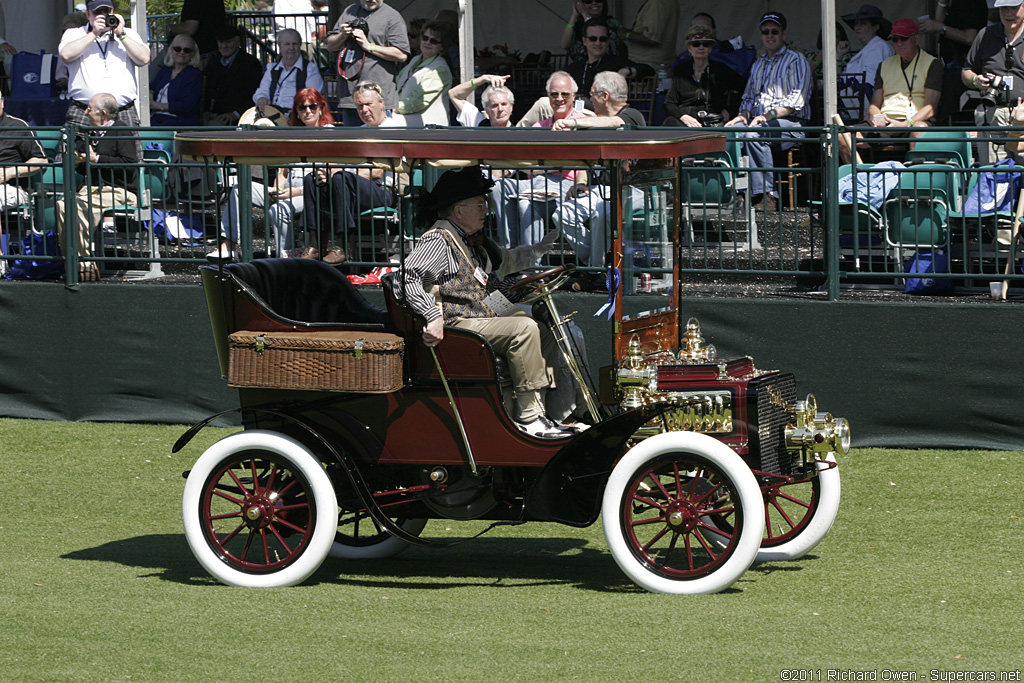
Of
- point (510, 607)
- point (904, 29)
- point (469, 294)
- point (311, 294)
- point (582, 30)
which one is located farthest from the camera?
point (582, 30)

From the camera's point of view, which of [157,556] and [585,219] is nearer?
[157,556]


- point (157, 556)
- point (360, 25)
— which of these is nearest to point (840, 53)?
point (360, 25)

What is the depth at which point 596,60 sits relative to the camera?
12844mm

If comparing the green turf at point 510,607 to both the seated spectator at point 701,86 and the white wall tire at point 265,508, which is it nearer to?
the white wall tire at point 265,508

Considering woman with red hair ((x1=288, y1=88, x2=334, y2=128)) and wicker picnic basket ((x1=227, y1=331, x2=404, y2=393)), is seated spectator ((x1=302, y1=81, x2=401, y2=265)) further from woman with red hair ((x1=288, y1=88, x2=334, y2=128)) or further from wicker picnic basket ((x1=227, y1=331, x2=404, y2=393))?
wicker picnic basket ((x1=227, y1=331, x2=404, y2=393))

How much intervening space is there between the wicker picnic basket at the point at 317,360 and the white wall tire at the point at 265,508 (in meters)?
0.25

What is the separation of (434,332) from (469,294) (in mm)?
354

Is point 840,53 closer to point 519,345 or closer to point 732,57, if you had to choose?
point 732,57

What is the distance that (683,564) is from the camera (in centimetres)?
668

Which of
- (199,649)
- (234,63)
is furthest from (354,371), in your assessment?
(234,63)

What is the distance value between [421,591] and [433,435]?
25.9 inches

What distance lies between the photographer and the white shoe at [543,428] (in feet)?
21.1

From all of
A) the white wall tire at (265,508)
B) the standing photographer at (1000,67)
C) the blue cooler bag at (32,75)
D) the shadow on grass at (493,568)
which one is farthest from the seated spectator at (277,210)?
the blue cooler bag at (32,75)

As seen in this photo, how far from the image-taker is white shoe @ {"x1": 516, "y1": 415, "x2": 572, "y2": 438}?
642 centimetres
